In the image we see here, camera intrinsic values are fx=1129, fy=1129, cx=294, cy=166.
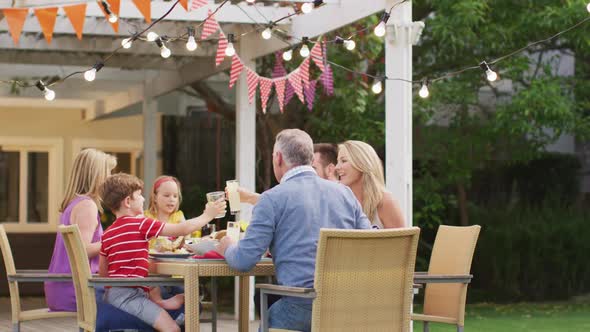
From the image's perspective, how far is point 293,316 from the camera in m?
4.14

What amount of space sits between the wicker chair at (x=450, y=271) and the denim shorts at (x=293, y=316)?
3.15 feet

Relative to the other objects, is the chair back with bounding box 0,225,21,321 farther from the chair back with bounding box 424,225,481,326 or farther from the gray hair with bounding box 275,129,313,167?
the chair back with bounding box 424,225,481,326

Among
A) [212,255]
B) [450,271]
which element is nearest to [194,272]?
[212,255]

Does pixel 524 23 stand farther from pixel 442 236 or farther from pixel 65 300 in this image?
pixel 65 300

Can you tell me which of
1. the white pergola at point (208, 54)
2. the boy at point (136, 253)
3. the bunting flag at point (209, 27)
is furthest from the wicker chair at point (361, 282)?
the bunting flag at point (209, 27)

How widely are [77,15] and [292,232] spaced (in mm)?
2806

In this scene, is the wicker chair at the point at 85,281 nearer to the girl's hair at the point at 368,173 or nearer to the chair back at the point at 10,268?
the chair back at the point at 10,268

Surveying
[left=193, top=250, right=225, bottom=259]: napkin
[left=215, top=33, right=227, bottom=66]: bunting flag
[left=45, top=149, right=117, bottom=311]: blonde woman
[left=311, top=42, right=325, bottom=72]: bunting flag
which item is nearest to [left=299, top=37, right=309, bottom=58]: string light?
[left=311, top=42, right=325, bottom=72]: bunting flag

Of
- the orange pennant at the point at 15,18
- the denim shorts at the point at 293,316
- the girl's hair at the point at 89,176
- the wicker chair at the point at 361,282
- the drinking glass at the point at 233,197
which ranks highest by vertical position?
the orange pennant at the point at 15,18

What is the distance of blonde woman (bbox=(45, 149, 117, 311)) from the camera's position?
201 inches

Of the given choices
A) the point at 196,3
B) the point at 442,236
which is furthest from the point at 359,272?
the point at 196,3

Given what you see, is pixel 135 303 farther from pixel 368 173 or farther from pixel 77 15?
pixel 77 15

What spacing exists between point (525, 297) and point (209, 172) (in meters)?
3.96

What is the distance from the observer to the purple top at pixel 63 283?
201 inches
